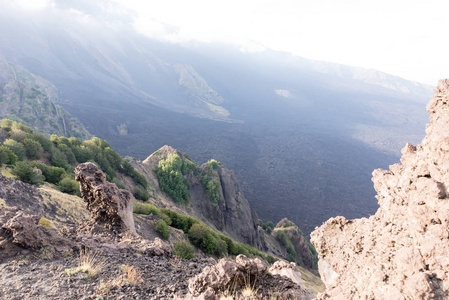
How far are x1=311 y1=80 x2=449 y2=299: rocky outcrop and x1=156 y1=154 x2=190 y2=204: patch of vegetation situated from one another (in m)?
28.8

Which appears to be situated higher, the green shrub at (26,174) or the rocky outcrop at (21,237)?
the rocky outcrop at (21,237)

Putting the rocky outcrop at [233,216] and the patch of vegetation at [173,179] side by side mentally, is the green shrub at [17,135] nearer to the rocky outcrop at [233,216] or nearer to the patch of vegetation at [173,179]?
the patch of vegetation at [173,179]

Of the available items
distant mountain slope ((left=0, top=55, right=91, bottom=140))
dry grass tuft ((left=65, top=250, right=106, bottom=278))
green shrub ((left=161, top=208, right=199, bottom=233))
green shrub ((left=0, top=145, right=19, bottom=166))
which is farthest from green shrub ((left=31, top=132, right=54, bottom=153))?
distant mountain slope ((left=0, top=55, right=91, bottom=140))

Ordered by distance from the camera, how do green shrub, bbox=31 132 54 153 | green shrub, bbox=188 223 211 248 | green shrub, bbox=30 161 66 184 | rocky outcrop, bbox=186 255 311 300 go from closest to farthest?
rocky outcrop, bbox=186 255 311 300, green shrub, bbox=188 223 211 248, green shrub, bbox=30 161 66 184, green shrub, bbox=31 132 54 153

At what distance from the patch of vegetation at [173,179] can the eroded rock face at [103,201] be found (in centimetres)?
2137

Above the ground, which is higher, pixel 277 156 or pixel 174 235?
pixel 174 235

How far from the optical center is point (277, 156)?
107m

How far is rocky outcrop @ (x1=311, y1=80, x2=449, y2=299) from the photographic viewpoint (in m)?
3.50

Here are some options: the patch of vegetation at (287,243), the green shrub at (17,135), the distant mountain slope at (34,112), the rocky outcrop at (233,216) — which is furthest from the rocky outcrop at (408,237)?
the distant mountain slope at (34,112)

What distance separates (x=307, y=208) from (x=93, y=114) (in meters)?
109

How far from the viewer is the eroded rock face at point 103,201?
1058 centimetres

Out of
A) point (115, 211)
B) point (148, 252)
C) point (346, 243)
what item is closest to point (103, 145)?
point (115, 211)

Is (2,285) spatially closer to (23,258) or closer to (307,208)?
(23,258)

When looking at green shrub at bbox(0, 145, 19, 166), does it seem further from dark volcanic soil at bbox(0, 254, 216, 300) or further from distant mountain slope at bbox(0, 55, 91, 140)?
distant mountain slope at bbox(0, 55, 91, 140)
